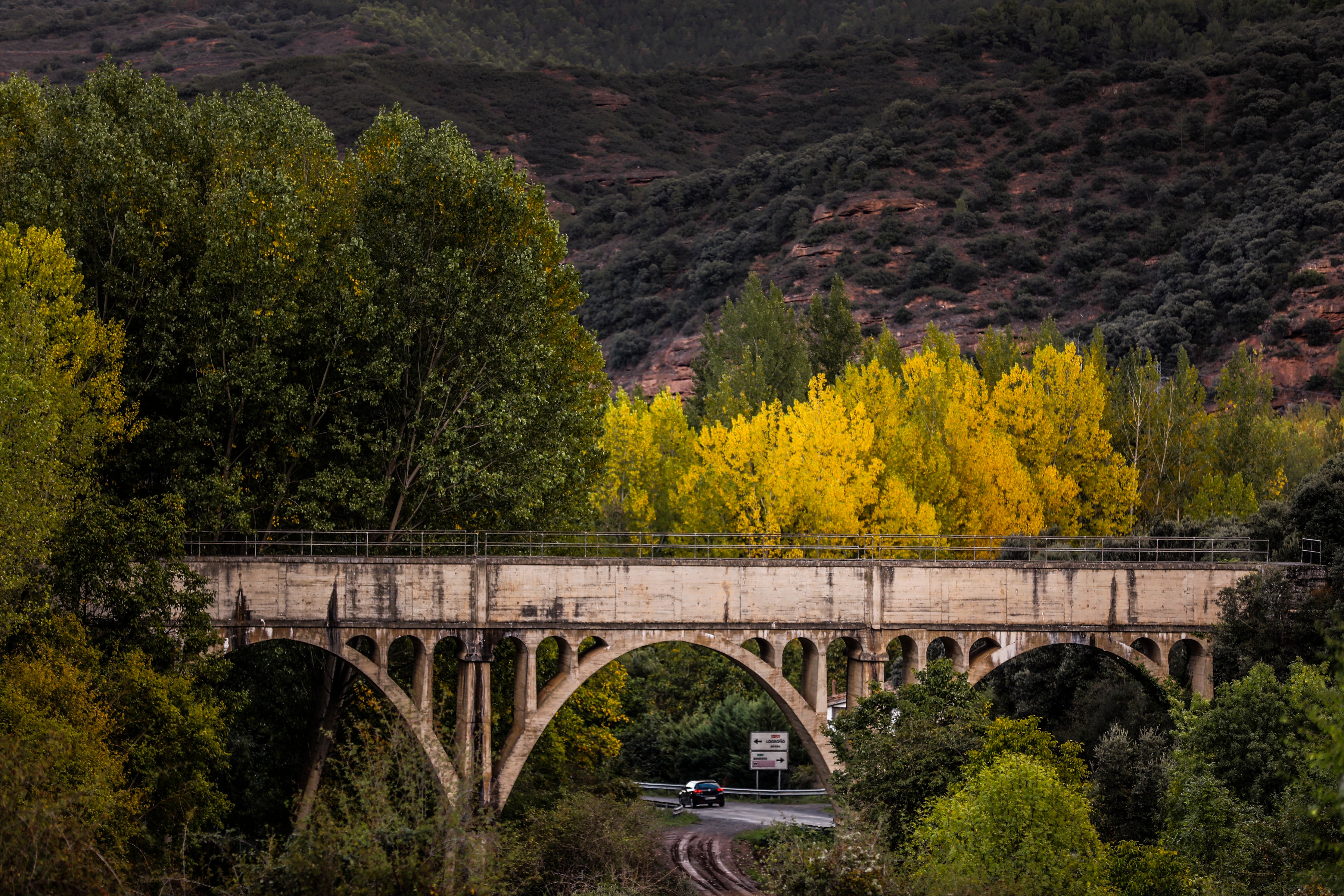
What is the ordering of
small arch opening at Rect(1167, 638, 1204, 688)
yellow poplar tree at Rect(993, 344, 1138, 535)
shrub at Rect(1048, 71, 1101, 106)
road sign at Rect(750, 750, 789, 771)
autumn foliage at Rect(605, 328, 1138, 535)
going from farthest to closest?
shrub at Rect(1048, 71, 1101, 106)
yellow poplar tree at Rect(993, 344, 1138, 535)
road sign at Rect(750, 750, 789, 771)
autumn foliage at Rect(605, 328, 1138, 535)
small arch opening at Rect(1167, 638, 1204, 688)

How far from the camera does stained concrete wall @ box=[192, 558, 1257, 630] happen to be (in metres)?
37.3

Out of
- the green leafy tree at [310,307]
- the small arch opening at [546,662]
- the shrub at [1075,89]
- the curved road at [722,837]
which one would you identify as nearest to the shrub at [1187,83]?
the shrub at [1075,89]

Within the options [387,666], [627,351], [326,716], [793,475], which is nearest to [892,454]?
[793,475]

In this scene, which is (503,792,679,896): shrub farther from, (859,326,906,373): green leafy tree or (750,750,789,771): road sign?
(859,326,906,373): green leafy tree

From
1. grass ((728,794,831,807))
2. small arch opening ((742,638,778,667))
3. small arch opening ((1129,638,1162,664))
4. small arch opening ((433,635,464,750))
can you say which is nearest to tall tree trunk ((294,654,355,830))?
small arch opening ((433,635,464,750))

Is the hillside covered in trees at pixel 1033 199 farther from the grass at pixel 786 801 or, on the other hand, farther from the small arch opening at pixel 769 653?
the small arch opening at pixel 769 653

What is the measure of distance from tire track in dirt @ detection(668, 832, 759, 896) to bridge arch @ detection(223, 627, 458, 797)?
9.12 meters

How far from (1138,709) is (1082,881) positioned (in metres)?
17.7

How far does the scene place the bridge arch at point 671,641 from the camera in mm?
38719

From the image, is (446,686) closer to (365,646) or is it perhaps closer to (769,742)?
(365,646)

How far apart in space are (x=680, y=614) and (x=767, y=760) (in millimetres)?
18897

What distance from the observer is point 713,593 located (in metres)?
39.6

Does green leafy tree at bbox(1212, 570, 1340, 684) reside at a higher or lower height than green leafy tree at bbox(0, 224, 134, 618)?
lower

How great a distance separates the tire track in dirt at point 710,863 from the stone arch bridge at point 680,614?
4734 mm
